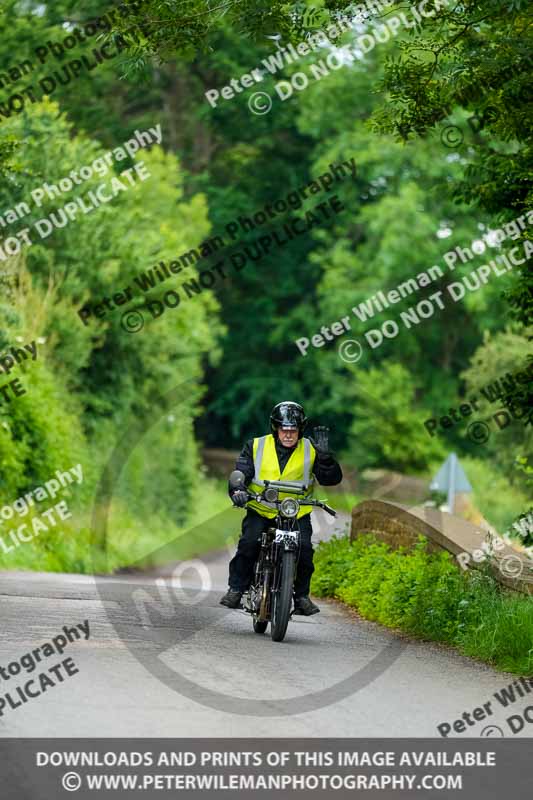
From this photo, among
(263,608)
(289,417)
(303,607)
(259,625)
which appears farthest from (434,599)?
(289,417)

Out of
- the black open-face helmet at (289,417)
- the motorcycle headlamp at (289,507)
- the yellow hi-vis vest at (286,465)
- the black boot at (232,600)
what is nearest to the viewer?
the motorcycle headlamp at (289,507)

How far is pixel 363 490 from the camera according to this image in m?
48.4

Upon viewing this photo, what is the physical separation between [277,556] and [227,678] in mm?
2495

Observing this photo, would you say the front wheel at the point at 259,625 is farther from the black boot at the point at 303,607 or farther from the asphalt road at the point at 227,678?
the black boot at the point at 303,607

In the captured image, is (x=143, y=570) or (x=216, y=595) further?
(x=143, y=570)

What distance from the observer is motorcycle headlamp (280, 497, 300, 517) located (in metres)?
12.1

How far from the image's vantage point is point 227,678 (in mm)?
9789

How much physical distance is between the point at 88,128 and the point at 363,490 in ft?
50.3

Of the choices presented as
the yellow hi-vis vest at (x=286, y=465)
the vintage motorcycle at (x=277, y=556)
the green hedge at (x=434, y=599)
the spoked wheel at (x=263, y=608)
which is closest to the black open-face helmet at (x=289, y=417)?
the yellow hi-vis vest at (x=286, y=465)

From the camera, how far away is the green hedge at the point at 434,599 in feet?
38.2

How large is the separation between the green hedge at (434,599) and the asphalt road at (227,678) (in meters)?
0.23

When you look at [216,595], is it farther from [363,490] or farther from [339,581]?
[363,490]

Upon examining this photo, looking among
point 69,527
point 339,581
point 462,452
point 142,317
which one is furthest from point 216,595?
point 462,452
